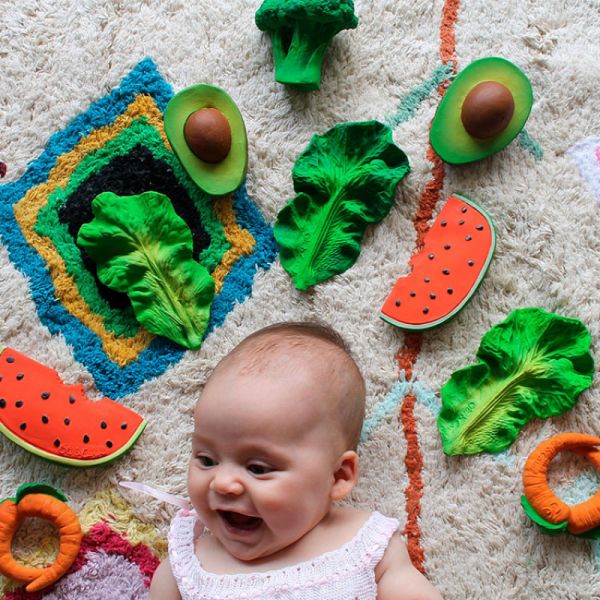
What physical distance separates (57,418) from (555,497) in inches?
25.6

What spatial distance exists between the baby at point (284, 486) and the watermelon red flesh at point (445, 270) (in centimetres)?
14

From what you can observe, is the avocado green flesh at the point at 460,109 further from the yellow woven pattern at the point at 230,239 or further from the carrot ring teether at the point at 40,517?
the carrot ring teether at the point at 40,517

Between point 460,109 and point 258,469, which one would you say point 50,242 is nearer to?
point 258,469

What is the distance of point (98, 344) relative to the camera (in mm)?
1078

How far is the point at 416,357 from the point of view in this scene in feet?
3.42

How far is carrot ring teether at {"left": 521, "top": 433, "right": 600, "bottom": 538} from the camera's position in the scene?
946mm

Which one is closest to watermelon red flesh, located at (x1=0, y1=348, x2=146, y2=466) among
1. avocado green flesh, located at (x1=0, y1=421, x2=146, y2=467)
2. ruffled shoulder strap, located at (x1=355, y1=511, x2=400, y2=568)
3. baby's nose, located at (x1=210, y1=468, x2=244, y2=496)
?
avocado green flesh, located at (x1=0, y1=421, x2=146, y2=467)

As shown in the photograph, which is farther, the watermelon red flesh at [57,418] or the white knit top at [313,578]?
the watermelon red flesh at [57,418]

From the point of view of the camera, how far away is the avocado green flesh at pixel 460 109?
104 centimetres

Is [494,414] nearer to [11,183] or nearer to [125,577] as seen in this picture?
[125,577]

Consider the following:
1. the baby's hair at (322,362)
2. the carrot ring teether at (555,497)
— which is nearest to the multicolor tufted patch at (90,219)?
the baby's hair at (322,362)

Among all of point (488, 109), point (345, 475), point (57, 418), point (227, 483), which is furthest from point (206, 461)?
point (488, 109)

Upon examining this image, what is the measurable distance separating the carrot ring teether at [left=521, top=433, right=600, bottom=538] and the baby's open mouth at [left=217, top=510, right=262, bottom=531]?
34cm

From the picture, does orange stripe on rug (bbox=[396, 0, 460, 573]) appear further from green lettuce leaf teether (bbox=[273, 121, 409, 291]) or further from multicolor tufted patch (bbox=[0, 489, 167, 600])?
multicolor tufted patch (bbox=[0, 489, 167, 600])
